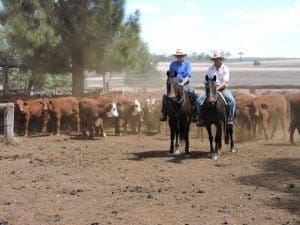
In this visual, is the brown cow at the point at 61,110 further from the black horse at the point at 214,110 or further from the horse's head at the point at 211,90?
the horse's head at the point at 211,90

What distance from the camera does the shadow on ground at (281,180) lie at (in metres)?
7.67

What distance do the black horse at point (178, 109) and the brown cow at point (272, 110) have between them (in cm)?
366

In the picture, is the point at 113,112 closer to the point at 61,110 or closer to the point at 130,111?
the point at 130,111

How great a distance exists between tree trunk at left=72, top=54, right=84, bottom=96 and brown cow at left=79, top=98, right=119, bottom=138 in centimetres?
322

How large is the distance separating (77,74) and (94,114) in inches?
178

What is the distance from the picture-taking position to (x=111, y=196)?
324 inches

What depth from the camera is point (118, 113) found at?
16.5 m

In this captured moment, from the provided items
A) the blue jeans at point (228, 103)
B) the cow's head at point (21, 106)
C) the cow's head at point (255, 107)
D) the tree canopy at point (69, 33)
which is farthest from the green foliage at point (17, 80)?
the blue jeans at point (228, 103)

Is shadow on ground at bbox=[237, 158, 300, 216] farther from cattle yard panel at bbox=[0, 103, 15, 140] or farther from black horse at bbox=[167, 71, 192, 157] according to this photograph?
cattle yard panel at bbox=[0, 103, 15, 140]

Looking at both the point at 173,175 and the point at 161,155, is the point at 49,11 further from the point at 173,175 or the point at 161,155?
the point at 173,175

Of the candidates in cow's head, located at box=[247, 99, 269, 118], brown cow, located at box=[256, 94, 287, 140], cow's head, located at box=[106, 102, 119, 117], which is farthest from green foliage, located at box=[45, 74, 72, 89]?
cow's head, located at box=[247, 99, 269, 118]

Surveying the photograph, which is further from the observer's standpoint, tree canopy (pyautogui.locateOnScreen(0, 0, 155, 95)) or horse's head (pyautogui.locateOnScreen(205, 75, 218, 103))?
tree canopy (pyautogui.locateOnScreen(0, 0, 155, 95))

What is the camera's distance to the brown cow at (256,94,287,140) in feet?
49.9

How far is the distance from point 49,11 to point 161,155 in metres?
8.82
